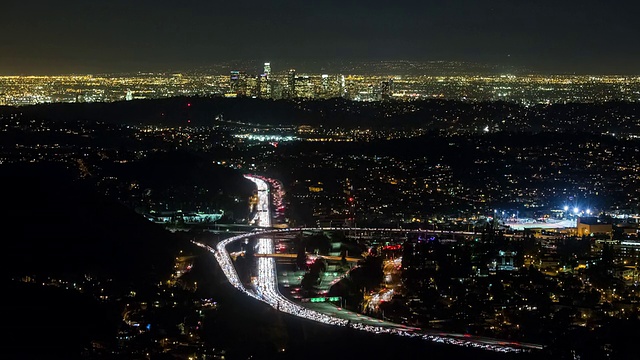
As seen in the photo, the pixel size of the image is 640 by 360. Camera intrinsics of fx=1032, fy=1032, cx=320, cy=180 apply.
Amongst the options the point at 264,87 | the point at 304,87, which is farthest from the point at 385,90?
the point at 264,87

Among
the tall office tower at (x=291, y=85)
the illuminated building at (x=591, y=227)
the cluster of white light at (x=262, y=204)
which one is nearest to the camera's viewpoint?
the illuminated building at (x=591, y=227)

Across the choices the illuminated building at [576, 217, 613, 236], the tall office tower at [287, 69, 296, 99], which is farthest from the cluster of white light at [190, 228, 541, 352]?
the tall office tower at [287, 69, 296, 99]

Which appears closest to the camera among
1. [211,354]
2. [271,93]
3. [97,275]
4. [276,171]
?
[211,354]

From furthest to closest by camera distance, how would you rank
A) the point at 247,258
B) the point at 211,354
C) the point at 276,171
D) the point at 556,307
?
the point at 276,171 → the point at 247,258 → the point at 556,307 → the point at 211,354

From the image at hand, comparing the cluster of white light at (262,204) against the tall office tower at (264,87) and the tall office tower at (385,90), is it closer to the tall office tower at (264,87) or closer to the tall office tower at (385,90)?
the tall office tower at (264,87)

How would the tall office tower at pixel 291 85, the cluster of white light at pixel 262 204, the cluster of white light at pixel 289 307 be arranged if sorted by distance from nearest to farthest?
the cluster of white light at pixel 289 307 → the cluster of white light at pixel 262 204 → the tall office tower at pixel 291 85

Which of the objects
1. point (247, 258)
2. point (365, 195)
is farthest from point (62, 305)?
point (365, 195)

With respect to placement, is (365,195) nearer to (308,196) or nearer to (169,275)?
(308,196)

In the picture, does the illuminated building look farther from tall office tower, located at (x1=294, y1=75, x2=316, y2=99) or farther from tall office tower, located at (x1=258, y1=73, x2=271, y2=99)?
tall office tower, located at (x1=258, y1=73, x2=271, y2=99)

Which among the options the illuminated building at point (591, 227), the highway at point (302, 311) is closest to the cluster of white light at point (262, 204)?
the highway at point (302, 311)

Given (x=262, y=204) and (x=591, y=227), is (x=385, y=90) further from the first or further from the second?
(x=591, y=227)

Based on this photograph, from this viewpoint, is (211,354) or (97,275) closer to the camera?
(211,354)
